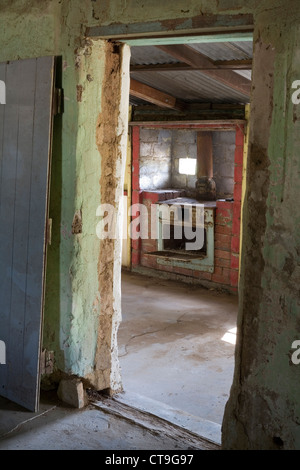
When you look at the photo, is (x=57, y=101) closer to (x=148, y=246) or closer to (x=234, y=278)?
(x=234, y=278)

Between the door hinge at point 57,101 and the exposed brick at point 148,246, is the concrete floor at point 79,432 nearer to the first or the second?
the door hinge at point 57,101

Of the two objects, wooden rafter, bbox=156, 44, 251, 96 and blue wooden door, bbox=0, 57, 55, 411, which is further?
wooden rafter, bbox=156, 44, 251, 96

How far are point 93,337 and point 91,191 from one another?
0.98m

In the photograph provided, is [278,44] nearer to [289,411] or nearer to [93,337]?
[289,411]

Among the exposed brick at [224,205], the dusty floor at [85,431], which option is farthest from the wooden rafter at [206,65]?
the dusty floor at [85,431]

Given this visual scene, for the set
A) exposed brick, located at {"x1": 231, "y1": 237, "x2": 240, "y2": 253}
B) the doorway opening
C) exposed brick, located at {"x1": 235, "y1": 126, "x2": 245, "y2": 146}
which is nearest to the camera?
the doorway opening

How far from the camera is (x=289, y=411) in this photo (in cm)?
244

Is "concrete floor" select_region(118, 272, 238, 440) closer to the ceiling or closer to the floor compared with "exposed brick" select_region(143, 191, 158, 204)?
closer to the floor

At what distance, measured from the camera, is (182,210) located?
7.30 meters

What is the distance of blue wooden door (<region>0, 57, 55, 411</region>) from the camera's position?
311cm

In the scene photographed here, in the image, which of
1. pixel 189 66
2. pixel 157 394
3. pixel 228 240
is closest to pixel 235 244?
pixel 228 240

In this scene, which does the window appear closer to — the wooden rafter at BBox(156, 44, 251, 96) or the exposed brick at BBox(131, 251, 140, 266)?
the exposed brick at BBox(131, 251, 140, 266)

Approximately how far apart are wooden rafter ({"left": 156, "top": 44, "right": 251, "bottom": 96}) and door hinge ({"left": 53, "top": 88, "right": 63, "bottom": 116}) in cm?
163

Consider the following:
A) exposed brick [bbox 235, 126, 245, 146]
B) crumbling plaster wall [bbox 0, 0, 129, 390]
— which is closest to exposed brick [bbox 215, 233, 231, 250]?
exposed brick [bbox 235, 126, 245, 146]
